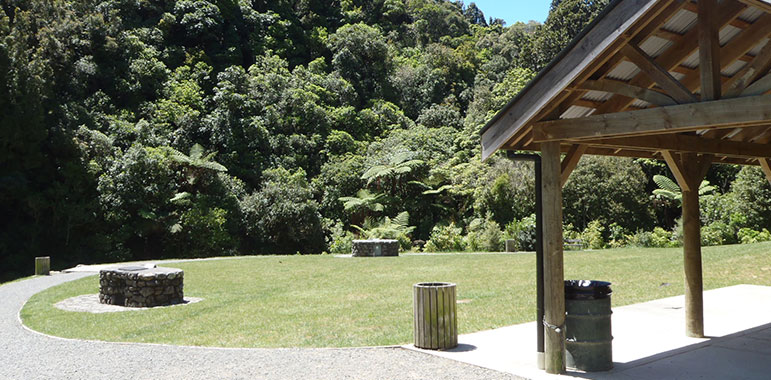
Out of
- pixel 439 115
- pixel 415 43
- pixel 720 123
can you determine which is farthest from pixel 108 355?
pixel 415 43

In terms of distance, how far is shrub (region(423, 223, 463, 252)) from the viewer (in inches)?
944

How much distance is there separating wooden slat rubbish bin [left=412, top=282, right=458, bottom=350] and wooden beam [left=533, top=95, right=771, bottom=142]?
229 centimetres

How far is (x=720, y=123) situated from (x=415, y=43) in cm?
4887

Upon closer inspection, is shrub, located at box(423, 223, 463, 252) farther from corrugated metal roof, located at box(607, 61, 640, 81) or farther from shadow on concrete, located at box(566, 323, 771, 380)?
corrugated metal roof, located at box(607, 61, 640, 81)

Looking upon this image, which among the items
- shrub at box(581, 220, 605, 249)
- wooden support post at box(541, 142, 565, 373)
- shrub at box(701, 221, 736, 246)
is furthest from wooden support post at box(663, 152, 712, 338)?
shrub at box(701, 221, 736, 246)

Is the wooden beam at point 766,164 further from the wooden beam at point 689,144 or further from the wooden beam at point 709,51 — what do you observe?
the wooden beam at point 709,51

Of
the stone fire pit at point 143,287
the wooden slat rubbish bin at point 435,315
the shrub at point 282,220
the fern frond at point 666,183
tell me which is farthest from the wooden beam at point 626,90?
the shrub at point 282,220

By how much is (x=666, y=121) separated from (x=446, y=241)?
64.0 feet

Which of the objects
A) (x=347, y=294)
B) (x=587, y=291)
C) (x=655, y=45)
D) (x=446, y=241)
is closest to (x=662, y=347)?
(x=587, y=291)

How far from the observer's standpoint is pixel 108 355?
733cm

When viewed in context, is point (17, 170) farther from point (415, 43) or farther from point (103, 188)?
point (415, 43)

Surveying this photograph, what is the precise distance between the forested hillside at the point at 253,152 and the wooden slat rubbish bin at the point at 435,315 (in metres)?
16.2

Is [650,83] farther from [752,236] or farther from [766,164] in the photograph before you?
[752,236]

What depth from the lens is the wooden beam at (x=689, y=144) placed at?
6.45 m
